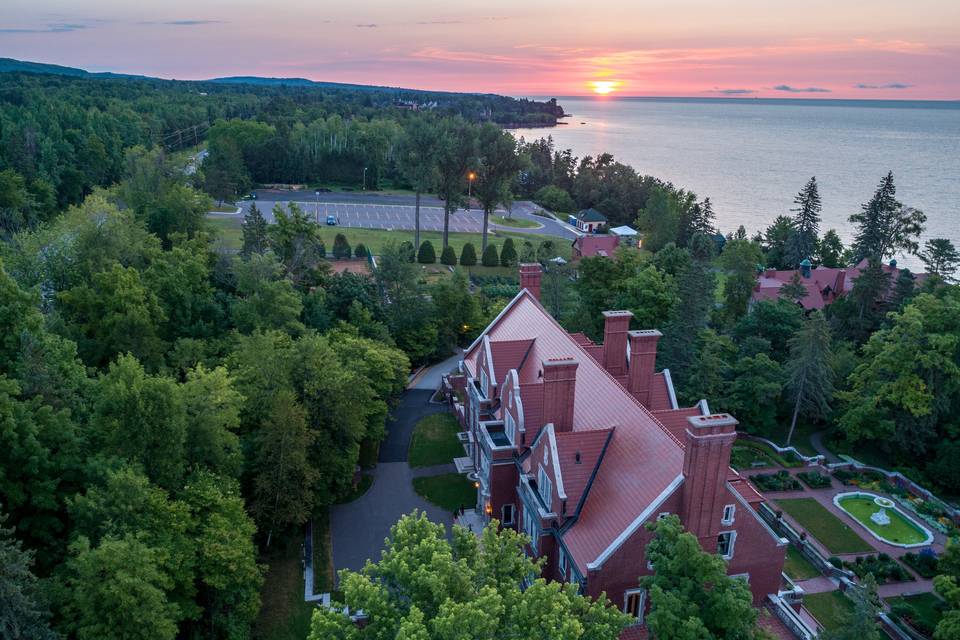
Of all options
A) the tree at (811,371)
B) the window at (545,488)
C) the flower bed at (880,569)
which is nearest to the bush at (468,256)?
the tree at (811,371)

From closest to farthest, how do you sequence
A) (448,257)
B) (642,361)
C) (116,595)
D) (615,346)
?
(116,595) < (642,361) < (615,346) < (448,257)

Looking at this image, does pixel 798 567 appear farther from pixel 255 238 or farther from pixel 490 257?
pixel 490 257

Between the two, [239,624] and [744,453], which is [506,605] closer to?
[239,624]

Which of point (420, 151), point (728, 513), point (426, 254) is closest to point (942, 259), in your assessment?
point (728, 513)

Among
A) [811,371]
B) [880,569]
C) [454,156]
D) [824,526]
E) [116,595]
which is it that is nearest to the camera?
[116,595]

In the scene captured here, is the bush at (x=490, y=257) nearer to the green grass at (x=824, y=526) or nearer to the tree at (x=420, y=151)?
the tree at (x=420, y=151)
